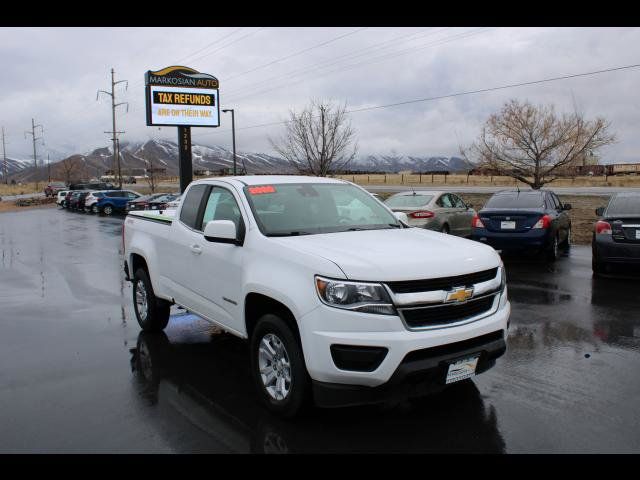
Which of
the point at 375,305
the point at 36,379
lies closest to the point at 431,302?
the point at 375,305

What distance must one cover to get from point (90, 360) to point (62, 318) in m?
2.19

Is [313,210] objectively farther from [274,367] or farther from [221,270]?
[274,367]

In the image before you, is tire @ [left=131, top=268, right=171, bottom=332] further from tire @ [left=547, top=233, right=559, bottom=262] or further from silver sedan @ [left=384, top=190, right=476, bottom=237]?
tire @ [left=547, top=233, right=559, bottom=262]

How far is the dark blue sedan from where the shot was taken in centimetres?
1116

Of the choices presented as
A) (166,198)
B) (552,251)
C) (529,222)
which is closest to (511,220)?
(529,222)

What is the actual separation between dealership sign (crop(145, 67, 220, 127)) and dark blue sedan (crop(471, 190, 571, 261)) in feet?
66.5

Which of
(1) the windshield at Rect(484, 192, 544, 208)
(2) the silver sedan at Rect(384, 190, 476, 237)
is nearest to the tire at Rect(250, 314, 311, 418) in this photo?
(1) the windshield at Rect(484, 192, 544, 208)

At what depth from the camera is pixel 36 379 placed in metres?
5.24

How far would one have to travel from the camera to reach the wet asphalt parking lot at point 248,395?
3.91 m

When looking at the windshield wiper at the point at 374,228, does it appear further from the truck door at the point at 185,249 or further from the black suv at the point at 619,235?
the black suv at the point at 619,235

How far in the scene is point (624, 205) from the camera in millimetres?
9664

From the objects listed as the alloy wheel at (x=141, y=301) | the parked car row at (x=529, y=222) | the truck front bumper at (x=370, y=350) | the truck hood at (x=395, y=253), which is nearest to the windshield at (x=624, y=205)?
the parked car row at (x=529, y=222)
